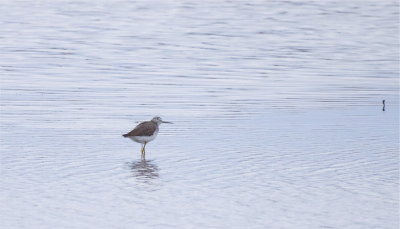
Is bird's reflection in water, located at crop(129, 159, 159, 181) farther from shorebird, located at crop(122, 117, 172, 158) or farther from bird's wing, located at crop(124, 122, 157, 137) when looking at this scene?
bird's wing, located at crop(124, 122, 157, 137)

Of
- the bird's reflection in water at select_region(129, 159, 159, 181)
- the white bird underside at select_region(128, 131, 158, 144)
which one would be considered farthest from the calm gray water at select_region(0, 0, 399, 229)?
the white bird underside at select_region(128, 131, 158, 144)

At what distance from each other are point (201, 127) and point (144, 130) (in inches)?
90.2

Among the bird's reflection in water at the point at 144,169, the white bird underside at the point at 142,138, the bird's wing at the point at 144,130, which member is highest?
the bird's wing at the point at 144,130

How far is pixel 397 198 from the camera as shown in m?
13.9

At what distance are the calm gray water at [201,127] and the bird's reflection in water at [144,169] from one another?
0.04m

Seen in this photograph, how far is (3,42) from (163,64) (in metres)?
7.90

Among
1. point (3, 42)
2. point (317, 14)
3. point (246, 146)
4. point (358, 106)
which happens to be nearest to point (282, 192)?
point (246, 146)

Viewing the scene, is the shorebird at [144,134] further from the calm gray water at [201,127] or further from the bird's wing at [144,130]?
the calm gray water at [201,127]

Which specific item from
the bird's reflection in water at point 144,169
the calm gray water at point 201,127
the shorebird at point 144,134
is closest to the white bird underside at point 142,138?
the shorebird at point 144,134

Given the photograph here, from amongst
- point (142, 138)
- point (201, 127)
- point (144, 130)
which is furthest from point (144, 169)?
point (201, 127)

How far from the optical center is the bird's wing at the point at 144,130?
1738 cm

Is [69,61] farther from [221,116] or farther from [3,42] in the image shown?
[221,116]

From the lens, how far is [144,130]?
57.2 feet

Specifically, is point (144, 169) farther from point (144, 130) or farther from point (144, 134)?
point (144, 130)
